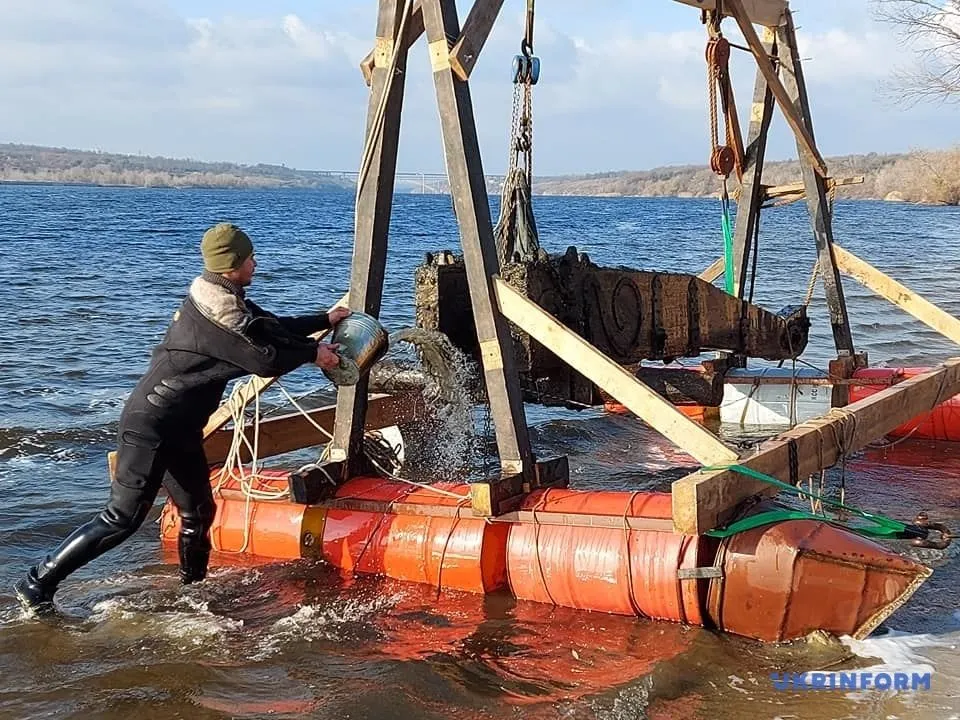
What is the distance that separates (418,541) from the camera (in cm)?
556

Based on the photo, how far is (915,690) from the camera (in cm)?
434

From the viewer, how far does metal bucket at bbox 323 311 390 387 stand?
5.28m

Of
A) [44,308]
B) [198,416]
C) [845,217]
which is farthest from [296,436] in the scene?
[845,217]

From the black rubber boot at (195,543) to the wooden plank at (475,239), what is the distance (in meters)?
1.69

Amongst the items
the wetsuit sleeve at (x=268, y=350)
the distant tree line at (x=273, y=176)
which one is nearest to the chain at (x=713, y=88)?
→ the wetsuit sleeve at (x=268, y=350)

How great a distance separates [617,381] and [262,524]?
2.36 metres

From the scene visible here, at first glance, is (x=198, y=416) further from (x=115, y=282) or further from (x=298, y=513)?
(x=115, y=282)

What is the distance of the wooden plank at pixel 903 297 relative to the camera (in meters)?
8.57

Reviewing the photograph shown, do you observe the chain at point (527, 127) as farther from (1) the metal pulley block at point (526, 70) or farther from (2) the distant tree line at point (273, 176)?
(2) the distant tree line at point (273, 176)

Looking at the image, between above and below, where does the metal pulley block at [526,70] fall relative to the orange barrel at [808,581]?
above

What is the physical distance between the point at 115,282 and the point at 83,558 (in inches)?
830

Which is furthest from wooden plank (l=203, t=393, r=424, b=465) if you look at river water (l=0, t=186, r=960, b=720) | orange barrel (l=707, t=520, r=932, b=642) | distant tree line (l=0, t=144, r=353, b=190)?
distant tree line (l=0, t=144, r=353, b=190)

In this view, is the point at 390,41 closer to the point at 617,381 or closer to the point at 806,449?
the point at 617,381

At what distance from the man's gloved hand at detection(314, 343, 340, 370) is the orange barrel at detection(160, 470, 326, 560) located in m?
1.16
